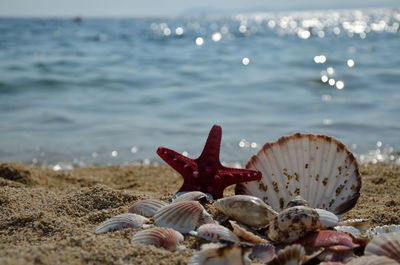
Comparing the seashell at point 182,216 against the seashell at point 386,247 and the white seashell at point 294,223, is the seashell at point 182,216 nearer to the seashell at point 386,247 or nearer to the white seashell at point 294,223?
the white seashell at point 294,223

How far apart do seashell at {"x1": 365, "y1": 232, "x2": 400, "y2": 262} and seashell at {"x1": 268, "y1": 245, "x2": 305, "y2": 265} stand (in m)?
0.29

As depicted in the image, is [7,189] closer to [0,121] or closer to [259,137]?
[259,137]

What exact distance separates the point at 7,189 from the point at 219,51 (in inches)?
600

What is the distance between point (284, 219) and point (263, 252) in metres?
0.20

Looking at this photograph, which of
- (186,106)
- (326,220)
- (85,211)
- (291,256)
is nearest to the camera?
(291,256)

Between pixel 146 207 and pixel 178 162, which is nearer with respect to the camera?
pixel 146 207

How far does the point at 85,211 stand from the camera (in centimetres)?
263

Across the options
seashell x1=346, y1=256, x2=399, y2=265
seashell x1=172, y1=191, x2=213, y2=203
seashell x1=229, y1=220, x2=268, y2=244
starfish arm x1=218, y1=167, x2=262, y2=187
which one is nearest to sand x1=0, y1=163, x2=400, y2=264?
seashell x1=229, y1=220, x2=268, y2=244

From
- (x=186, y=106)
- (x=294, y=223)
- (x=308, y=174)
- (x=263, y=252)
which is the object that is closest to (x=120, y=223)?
(x=263, y=252)

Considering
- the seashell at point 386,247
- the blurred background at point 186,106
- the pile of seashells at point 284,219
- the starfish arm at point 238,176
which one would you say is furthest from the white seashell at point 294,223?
the blurred background at point 186,106

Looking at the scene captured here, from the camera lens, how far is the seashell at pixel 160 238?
2062 mm

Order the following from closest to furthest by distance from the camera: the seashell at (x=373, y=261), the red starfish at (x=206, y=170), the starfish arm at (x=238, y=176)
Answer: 1. the seashell at (x=373, y=261)
2. the starfish arm at (x=238, y=176)
3. the red starfish at (x=206, y=170)

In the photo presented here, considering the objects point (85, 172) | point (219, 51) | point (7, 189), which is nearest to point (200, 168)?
point (7, 189)

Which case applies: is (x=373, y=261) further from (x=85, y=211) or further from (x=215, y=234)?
(x=85, y=211)
